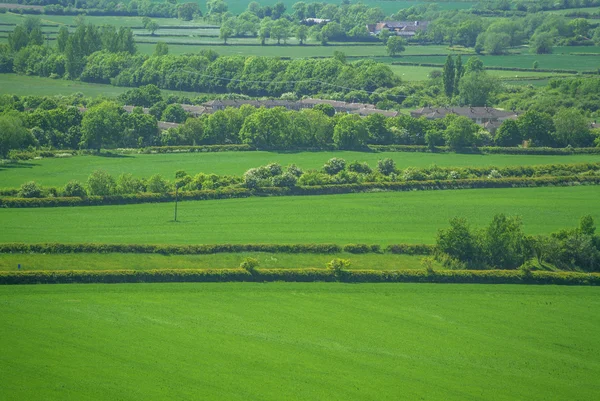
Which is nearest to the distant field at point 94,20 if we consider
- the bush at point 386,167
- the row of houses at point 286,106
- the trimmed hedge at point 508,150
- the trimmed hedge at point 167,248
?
the row of houses at point 286,106

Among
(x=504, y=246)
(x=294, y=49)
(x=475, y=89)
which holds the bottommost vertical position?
(x=504, y=246)

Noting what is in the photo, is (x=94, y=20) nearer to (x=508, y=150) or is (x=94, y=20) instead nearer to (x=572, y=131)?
(x=508, y=150)

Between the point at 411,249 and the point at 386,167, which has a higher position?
the point at 386,167

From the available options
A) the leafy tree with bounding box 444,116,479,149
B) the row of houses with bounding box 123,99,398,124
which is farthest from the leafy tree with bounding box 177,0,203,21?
the leafy tree with bounding box 444,116,479,149

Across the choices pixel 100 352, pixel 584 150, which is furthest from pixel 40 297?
pixel 584 150

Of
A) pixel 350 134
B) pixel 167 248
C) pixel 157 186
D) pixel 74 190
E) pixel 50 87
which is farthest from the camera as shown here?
pixel 50 87

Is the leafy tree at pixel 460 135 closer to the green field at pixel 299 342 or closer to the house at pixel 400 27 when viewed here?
the green field at pixel 299 342

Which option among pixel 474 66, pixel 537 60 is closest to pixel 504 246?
pixel 474 66
